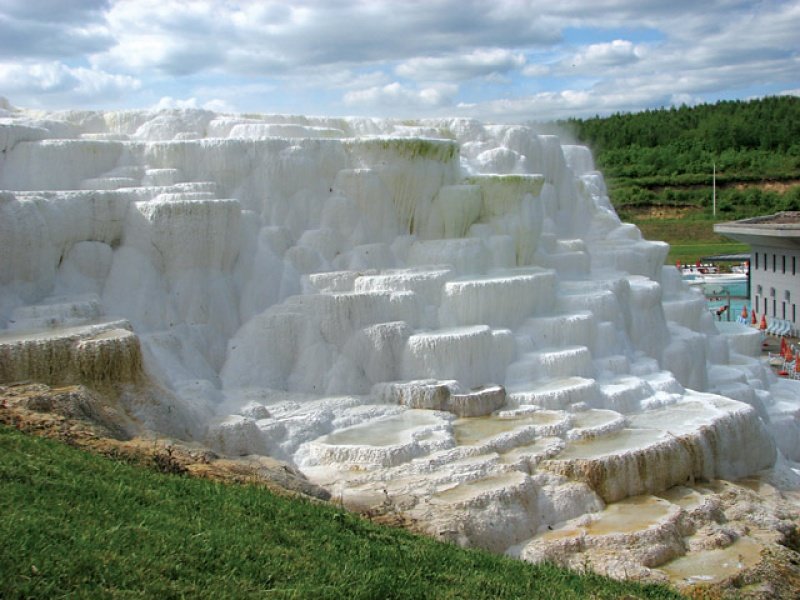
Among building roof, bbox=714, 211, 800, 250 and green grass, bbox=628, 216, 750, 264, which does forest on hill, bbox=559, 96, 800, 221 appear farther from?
building roof, bbox=714, 211, 800, 250

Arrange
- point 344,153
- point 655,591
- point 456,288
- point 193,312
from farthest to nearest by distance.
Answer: point 344,153
point 456,288
point 193,312
point 655,591

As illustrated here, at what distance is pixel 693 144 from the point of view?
7300 centimetres

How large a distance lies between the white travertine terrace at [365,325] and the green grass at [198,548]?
3393mm

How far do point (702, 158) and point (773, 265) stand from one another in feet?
123

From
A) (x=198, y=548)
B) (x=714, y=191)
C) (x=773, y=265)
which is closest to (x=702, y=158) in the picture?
(x=714, y=191)

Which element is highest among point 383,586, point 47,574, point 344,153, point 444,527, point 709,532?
point 344,153

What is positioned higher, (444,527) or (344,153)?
(344,153)

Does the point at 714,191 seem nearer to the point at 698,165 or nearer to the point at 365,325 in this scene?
the point at 698,165

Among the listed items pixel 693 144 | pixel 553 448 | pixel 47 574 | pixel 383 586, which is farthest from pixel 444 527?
pixel 693 144

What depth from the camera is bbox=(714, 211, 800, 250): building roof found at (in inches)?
1267

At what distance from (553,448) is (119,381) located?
6460mm

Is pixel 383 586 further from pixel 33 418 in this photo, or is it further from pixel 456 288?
pixel 456 288

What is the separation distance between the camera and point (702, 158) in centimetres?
7012

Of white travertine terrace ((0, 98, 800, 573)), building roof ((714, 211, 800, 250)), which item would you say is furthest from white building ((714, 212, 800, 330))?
white travertine terrace ((0, 98, 800, 573))
